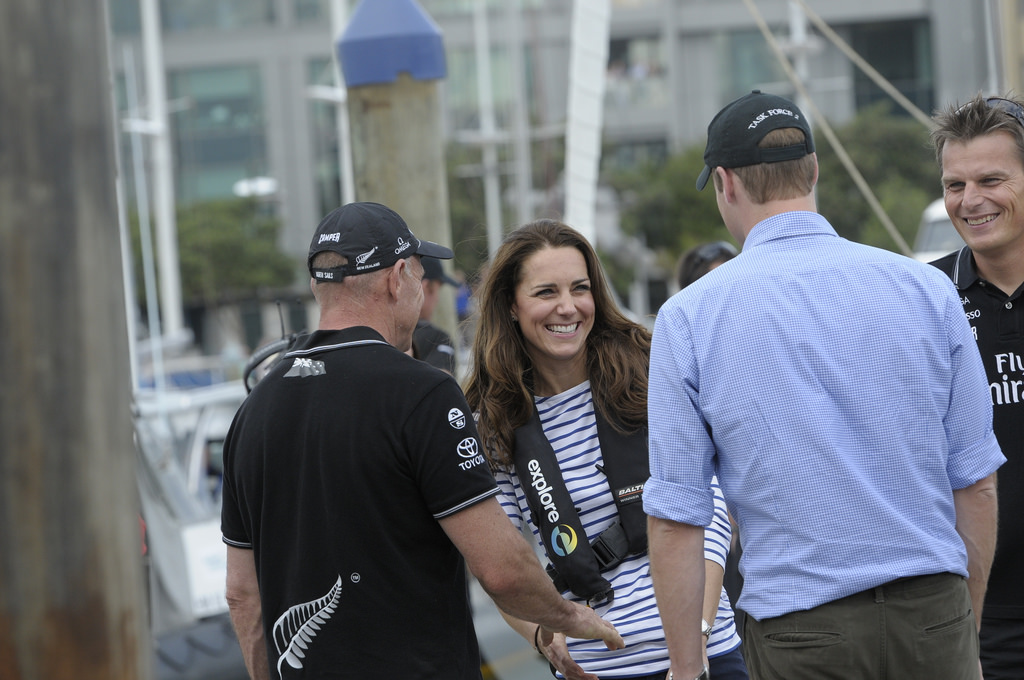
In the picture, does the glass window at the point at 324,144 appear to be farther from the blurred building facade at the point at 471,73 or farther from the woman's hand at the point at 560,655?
the woman's hand at the point at 560,655

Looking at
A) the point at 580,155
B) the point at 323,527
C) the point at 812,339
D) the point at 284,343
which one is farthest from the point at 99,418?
the point at 580,155

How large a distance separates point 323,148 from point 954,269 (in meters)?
46.5

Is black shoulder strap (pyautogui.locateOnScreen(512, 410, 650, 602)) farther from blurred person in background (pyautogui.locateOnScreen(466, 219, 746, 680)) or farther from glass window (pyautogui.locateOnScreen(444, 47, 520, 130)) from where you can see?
glass window (pyautogui.locateOnScreen(444, 47, 520, 130))

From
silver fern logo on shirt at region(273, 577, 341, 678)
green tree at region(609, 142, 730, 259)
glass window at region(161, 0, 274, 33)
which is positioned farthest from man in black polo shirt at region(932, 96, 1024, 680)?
glass window at region(161, 0, 274, 33)

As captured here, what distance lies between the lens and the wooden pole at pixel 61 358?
152cm

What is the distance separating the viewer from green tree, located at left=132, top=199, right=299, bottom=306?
41.2 m

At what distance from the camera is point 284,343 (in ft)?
13.0

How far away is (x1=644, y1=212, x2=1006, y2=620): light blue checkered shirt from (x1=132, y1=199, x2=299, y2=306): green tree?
3973 cm

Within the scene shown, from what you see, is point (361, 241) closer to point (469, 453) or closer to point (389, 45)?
point (469, 453)

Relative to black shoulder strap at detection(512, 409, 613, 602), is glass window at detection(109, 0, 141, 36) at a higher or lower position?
higher

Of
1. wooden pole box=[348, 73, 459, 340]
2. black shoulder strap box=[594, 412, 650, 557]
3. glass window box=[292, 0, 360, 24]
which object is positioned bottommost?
black shoulder strap box=[594, 412, 650, 557]

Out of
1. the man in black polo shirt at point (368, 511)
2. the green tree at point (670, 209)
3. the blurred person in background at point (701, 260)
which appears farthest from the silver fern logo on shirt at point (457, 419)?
the green tree at point (670, 209)

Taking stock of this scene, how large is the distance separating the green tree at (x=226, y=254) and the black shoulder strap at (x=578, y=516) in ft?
128

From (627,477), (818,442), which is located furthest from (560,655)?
(818,442)
